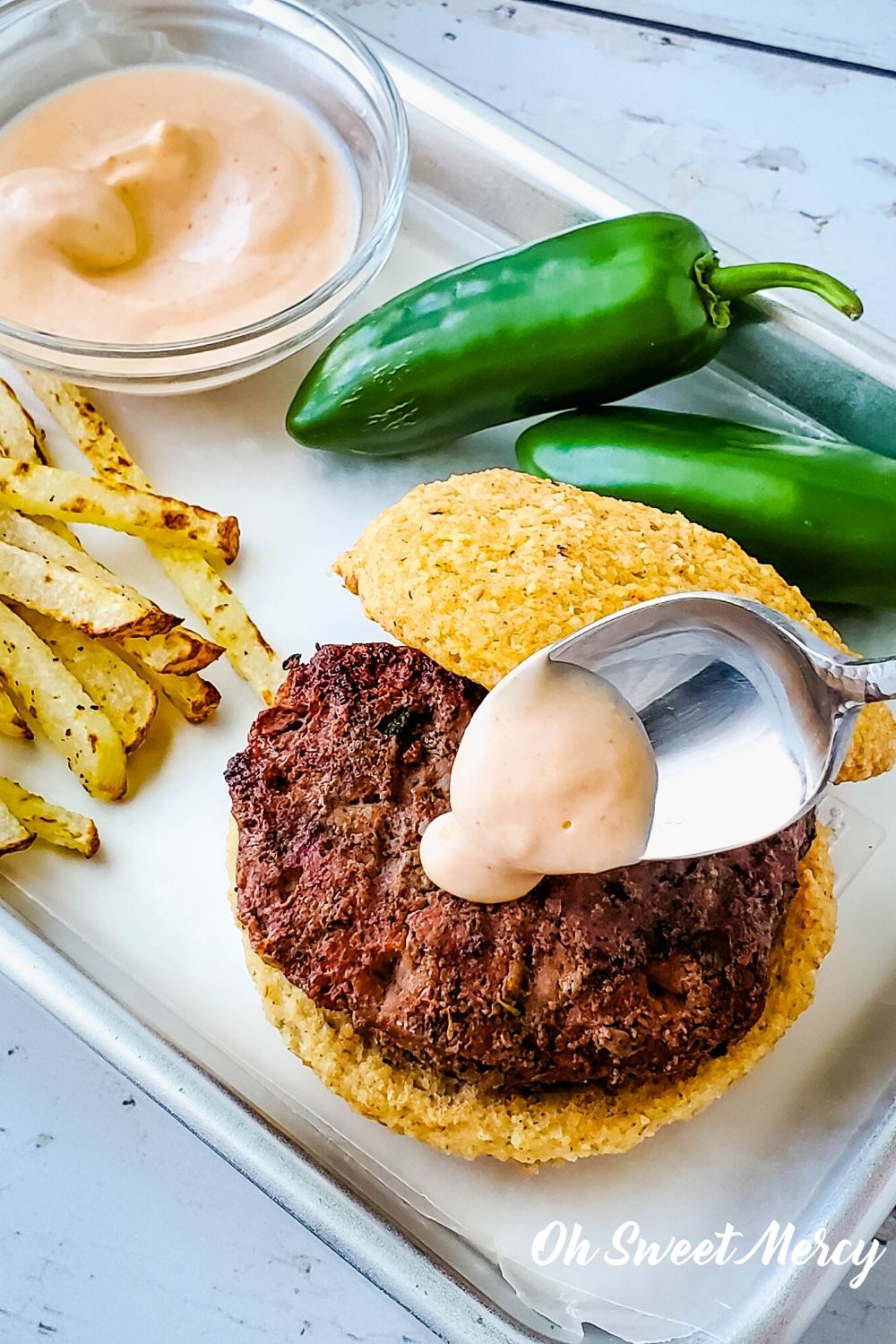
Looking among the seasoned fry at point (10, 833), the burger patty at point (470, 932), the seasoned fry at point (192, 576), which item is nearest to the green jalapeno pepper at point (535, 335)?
the seasoned fry at point (192, 576)

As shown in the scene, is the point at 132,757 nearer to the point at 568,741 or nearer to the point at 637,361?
the point at 568,741

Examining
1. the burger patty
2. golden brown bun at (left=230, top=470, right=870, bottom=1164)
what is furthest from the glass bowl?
the burger patty

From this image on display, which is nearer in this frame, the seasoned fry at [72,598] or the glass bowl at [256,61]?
Answer: the seasoned fry at [72,598]

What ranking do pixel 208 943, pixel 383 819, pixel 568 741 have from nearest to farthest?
pixel 568 741, pixel 383 819, pixel 208 943

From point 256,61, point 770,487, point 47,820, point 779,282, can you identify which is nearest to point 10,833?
point 47,820

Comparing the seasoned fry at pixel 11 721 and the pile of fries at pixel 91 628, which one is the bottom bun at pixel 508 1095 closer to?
the pile of fries at pixel 91 628

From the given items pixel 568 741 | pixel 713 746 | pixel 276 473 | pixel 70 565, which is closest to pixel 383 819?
pixel 568 741

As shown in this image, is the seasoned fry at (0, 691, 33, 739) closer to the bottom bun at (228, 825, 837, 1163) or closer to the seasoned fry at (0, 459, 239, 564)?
the seasoned fry at (0, 459, 239, 564)
